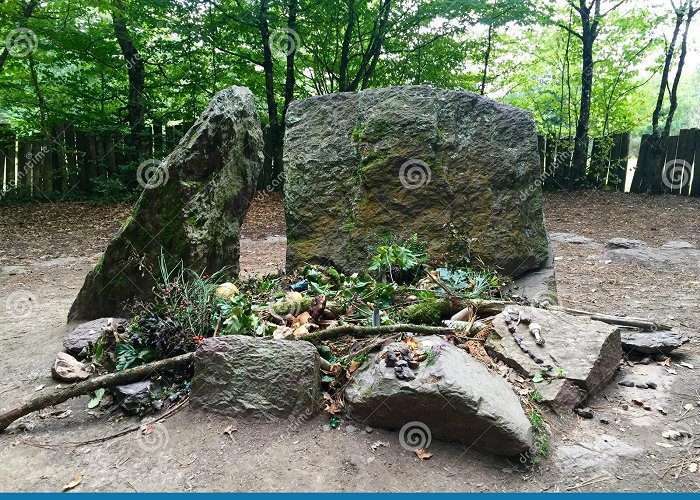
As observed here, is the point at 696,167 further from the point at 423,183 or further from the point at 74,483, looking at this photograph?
the point at 74,483

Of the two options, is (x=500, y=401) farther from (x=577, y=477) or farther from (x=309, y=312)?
(x=309, y=312)

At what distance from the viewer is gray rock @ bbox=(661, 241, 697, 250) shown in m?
7.55

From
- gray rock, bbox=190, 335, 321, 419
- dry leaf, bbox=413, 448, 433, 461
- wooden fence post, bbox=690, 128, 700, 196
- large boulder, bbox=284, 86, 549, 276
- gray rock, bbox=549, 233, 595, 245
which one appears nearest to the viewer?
dry leaf, bbox=413, 448, 433, 461

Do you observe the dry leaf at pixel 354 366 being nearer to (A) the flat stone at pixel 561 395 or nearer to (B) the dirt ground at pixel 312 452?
(B) the dirt ground at pixel 312 452

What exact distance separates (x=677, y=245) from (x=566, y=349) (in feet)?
18.8

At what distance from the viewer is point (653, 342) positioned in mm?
3523

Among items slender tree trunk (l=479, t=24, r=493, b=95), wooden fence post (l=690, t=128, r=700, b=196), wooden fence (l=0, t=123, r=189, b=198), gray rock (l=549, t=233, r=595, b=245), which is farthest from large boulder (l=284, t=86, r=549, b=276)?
slender tree trunk (l=479, t=24, r=493, b=95)

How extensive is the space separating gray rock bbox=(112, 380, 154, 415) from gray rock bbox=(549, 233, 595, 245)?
6.68 m

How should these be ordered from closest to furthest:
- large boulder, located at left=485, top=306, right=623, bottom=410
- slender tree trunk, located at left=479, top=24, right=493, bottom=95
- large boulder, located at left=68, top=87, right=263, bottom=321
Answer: large boulder, located at left=485, top=306, right=623, bottom=410, large boulder, located at left=68, top=87, right=263, bottom=321, slender tree trunk, located at left=479, top=24, right=493, bottom=95

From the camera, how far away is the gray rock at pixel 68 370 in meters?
3.23

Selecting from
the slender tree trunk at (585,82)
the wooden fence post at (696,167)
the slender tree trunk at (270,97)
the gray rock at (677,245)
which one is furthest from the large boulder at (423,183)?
the wooden fence post at (696,167)

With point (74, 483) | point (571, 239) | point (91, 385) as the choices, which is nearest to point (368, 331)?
point (91, 385)

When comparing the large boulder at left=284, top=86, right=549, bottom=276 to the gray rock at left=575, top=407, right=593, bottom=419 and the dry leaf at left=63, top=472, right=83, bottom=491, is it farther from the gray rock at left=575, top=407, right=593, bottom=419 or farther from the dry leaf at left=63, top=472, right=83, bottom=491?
the dry leaf at left=63, top=472, right=83, bottom=491

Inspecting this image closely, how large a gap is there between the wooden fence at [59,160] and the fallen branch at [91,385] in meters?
9.60
